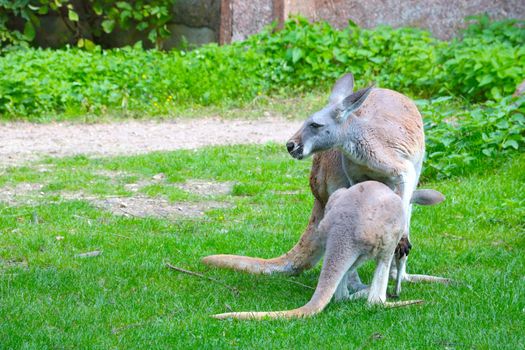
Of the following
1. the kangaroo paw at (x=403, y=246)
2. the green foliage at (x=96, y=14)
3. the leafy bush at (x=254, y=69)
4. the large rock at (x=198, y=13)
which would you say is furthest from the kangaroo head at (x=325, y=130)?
the green foliage at (x=96, y=14)

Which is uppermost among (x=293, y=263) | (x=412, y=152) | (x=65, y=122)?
(x=412, y=152)

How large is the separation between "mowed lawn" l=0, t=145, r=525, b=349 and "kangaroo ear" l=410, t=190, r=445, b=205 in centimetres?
50

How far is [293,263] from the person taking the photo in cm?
541

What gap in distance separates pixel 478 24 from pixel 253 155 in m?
4.88

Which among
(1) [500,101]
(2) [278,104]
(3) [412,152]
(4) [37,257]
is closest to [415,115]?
(3) [412,152]

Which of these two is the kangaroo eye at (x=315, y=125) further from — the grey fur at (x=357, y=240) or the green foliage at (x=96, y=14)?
the green foliage at (x=96, y=14)

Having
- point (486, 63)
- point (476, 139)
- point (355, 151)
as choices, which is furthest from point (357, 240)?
point (486, 63)

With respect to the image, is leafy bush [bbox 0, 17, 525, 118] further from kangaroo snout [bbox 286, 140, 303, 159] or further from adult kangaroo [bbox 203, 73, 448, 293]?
kangaroo snout [bbox 286, 140, 303, 159]

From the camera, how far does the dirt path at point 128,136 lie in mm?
9578

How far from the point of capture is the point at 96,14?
14523mm

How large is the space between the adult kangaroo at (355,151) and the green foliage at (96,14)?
887 cm

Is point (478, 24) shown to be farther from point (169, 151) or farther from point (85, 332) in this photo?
point (85, 332)

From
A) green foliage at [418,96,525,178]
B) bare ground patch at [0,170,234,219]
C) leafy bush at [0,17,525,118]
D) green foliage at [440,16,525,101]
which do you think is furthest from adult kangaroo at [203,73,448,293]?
leafy bush at [0,17,525,118]

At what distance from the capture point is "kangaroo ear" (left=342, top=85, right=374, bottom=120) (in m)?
4.91
